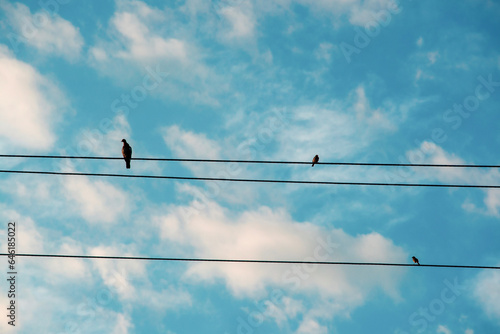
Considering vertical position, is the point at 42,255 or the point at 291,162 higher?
the point at 291,162

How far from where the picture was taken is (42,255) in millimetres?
11219

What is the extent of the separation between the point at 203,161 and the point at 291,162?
2.49 metres

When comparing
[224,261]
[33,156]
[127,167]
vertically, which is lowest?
[224,261]

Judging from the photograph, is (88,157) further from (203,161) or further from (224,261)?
(224,261)

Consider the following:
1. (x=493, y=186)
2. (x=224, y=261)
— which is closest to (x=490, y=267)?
(x=493, y=186)

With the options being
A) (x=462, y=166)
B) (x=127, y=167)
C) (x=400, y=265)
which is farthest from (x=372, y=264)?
(x=127, y=167)

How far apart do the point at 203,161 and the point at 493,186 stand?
27.1 ft

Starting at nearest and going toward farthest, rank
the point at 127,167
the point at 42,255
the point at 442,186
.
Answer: the point at 42,255 → the point at 442,186 → the point at 127,167

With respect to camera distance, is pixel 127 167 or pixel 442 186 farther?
pixel 127 167

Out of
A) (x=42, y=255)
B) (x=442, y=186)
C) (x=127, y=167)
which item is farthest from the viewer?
(x=127, y=167)

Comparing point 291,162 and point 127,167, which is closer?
point 291,162

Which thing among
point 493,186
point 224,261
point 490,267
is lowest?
point 490,267

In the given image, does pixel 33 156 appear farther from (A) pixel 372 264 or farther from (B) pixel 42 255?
(A) pixel 372 264

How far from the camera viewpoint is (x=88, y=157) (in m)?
11.8
